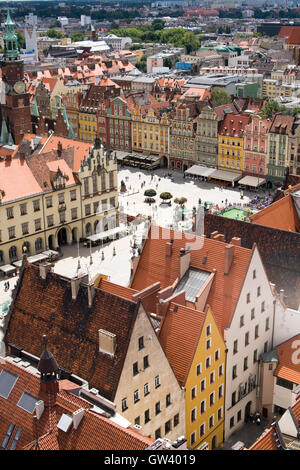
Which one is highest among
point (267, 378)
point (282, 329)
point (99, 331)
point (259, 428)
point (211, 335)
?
point (99, 331)

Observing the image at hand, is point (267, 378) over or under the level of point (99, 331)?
under

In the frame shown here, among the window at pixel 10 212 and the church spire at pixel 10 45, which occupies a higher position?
the church spire at pixel 10 45

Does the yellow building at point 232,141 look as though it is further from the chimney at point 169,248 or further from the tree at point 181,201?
the chimney at point 169,248

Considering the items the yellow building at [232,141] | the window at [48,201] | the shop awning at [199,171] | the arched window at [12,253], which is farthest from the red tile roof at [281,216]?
the shop awning at [199,171]

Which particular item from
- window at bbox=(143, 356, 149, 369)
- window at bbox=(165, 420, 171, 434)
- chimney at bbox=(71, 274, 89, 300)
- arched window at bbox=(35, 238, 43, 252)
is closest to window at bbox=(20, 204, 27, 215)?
arched window at bbox=(35, 238, 43, 252)
